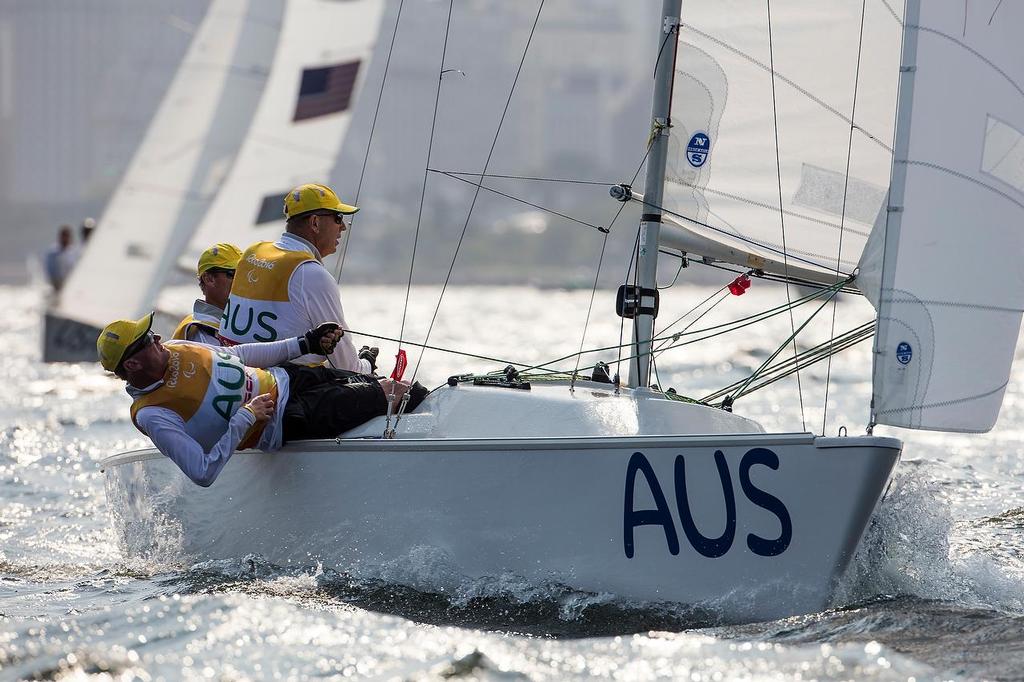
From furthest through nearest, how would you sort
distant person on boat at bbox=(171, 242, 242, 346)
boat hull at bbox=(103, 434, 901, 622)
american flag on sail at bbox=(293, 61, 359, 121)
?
american flag on sail at bbox=(293, 61, 359, 121) < distant person on boat at bbox=(171, 242, 242, 346) < boat hull at bbox=(103, 434, 901, 622)

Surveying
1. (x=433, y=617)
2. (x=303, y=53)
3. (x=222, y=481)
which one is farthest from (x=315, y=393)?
(x=303, y=53)

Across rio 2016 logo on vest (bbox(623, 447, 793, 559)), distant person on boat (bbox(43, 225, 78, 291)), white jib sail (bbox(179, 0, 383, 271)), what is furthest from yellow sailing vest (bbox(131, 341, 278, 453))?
distant person on boat (bbox(43, 225, 78, 291))

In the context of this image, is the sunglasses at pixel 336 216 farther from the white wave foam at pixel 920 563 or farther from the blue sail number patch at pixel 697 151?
the white wave foam at pixel 920 563

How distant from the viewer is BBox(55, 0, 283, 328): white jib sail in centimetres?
1226

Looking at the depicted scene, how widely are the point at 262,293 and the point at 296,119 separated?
8032mm

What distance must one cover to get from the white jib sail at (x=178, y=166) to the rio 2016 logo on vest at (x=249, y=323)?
811 centimetres

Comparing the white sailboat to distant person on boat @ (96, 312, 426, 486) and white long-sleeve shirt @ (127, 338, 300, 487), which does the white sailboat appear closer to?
distant person on boat @ (96, 312, 426, 486)

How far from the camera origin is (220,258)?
15.4 feet

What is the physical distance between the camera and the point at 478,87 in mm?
99250

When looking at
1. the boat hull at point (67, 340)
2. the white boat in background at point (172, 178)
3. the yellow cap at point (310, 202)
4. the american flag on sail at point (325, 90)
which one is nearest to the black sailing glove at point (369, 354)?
the yellow cap at point (310, 202)

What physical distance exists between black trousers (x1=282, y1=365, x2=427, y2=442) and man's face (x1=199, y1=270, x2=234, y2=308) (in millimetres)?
815

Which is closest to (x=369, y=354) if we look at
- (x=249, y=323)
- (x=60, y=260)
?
(x=249, y=323)

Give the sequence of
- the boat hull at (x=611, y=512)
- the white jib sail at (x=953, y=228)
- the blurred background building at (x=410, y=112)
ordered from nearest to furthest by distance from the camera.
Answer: the boat hull at (x=611, y=512), the white jib sail at (x=953, y=228), the blurred background building at (x=410, y=112)

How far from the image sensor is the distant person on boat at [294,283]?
4.06 meters
